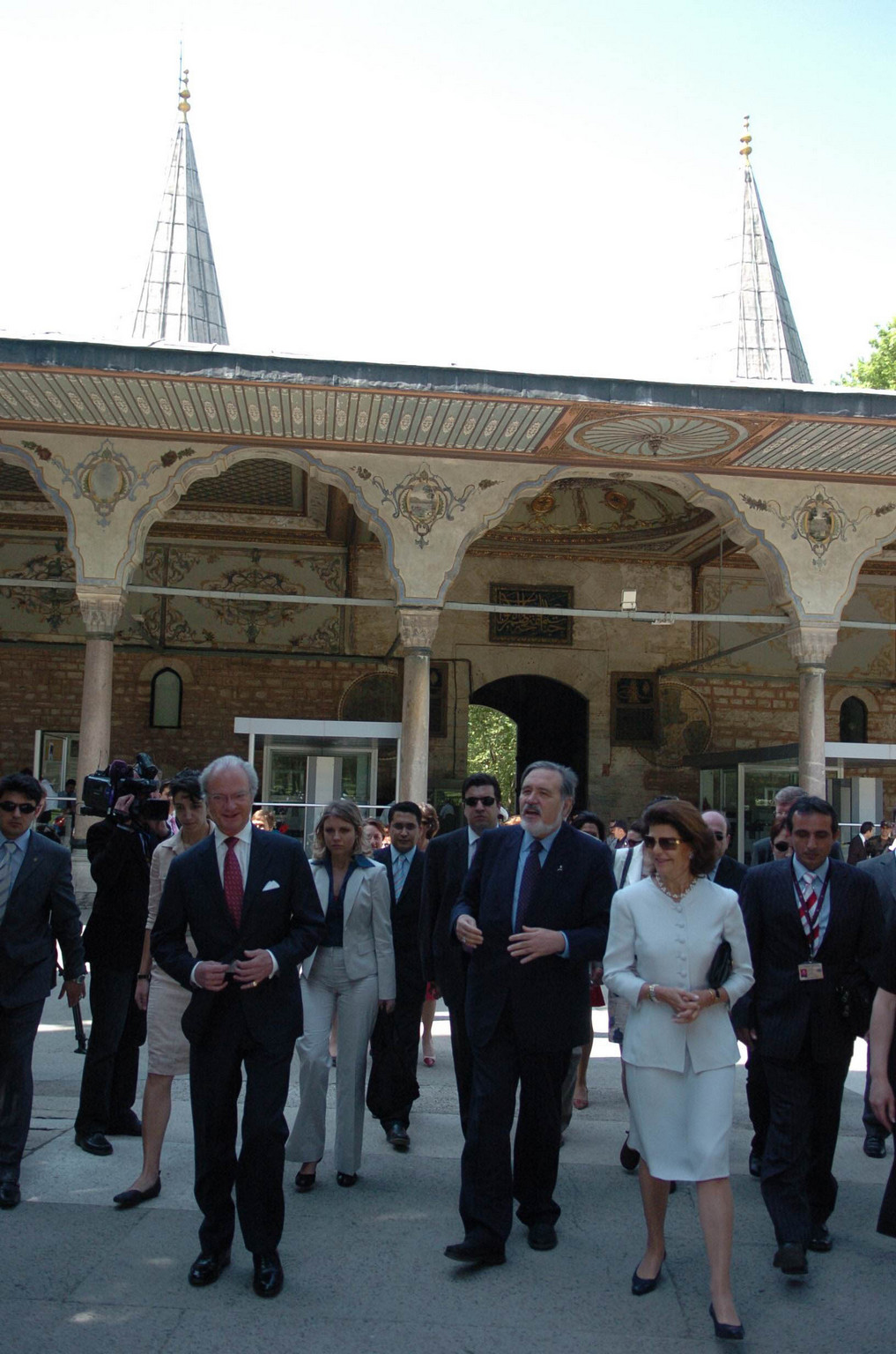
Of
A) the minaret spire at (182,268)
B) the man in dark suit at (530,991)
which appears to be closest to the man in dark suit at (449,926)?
the man in dark suit at (530,991)

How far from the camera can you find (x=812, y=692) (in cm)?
1145

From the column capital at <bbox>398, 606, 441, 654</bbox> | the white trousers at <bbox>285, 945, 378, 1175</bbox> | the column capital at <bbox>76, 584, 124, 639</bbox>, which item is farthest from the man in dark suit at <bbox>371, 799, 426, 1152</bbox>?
the column capital at <bbox>76, 584, 124, 639</bbox>

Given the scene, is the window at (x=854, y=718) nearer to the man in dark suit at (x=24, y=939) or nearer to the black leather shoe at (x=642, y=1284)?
the man in dark suit at (x=24, y=939)

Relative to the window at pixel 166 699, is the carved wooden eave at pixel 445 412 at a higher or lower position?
higher

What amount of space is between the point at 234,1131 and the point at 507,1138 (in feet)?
2.47

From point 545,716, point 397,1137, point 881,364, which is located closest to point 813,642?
point 545,716

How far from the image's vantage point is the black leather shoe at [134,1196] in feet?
11.8

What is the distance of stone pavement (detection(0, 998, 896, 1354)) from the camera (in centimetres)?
284

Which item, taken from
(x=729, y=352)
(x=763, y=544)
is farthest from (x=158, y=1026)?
(x=729, y=352)

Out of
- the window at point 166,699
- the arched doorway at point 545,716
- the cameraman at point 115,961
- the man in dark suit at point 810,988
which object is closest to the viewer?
the man in dark suit at point 810,988

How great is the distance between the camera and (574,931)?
3.42m

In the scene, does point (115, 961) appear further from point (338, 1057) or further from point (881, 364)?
point (881, 364)

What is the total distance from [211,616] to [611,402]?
747 centimetres

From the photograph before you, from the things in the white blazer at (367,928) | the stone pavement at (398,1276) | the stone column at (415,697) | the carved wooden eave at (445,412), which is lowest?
the stone pavement at (398,1276)
